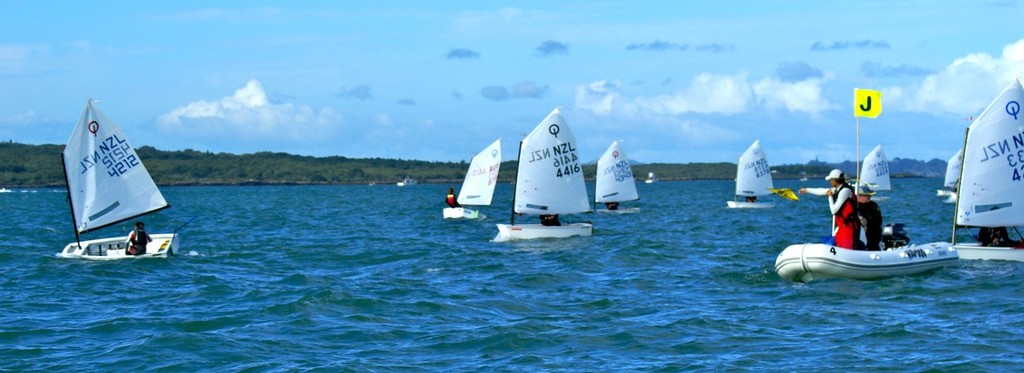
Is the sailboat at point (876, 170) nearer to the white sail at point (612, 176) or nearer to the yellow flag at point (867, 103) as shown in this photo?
the white sail at point (612, 176)

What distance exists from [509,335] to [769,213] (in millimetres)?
47089

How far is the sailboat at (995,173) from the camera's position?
27.2 metres

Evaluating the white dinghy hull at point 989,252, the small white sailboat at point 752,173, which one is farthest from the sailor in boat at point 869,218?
the small white sailboat at point 752,173

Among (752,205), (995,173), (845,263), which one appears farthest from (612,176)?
(845,263)

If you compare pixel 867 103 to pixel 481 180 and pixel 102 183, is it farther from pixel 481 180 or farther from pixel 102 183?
pixel 481 180

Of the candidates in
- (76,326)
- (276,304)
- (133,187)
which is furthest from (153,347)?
(133,187)

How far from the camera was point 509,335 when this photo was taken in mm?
18703

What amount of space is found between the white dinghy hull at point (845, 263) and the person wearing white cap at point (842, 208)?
16.5 inches

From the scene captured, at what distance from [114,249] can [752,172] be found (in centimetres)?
4856

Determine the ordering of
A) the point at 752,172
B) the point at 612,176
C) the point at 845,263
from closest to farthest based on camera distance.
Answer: the point at 845,263 → the point at 612,176 → the point at 752,172

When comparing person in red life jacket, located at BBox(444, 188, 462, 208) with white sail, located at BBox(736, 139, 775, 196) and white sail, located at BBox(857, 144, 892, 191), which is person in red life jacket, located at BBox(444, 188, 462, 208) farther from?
white sail, located at BBox(857, 144, 892, 191)

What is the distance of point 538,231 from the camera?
129 feet

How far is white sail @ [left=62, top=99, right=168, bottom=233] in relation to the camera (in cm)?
3284

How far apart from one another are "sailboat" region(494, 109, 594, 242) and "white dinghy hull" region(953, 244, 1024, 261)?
14.4m
